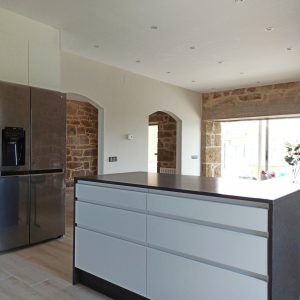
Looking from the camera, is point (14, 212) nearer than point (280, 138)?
Yes

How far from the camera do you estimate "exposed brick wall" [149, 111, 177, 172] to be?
307 inches

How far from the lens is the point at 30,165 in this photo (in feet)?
11.8

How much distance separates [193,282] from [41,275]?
1686 mm

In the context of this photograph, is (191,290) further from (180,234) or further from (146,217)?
(146,217)

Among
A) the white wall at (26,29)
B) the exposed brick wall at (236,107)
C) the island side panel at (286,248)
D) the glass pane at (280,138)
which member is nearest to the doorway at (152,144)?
the exposed brick wall at (236,107)

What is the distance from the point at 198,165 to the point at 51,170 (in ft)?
16.0

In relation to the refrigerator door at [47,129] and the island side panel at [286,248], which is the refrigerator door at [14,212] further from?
the island side panel at [286,248]

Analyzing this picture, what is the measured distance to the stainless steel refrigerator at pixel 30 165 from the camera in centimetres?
335

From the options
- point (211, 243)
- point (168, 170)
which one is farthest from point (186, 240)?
point (168, 170)

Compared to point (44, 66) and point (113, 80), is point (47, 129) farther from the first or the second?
point (113, 80)

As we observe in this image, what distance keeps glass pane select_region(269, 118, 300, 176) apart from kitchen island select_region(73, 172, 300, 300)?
644 centimetres

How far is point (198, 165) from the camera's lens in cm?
790

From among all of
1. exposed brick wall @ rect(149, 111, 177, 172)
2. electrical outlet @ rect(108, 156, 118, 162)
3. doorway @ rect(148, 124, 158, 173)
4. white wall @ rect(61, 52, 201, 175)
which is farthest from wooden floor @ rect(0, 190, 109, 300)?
doorway @ rect(148, 124, 158, 173)

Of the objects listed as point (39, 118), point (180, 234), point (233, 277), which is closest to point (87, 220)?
point (180, 234)
